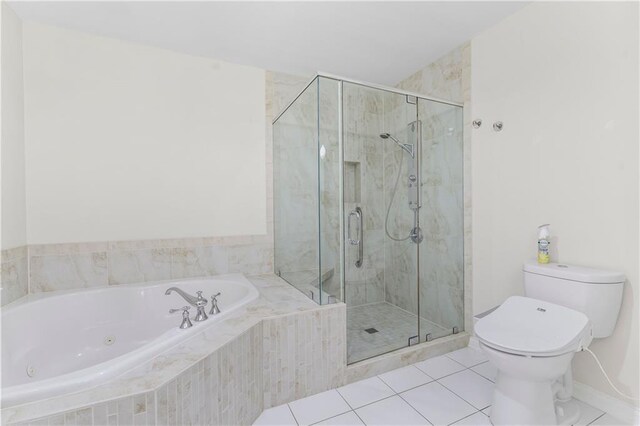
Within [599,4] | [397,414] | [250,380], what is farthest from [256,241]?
[599,4]

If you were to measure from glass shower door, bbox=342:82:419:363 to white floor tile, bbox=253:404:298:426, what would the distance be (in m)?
0.61

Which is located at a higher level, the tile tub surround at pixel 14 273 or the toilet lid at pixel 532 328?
the tile tub surround at pixel 14 273

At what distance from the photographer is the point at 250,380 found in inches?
57.2

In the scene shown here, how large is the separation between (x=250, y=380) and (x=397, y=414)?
2.53 feet

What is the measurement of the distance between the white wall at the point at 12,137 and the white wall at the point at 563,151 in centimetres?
309

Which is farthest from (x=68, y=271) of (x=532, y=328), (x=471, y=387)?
(x=532, y=328)

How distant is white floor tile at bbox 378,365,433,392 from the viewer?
1.75 metres

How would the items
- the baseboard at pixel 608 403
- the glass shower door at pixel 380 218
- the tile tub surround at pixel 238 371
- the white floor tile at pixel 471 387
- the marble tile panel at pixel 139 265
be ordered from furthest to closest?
1. the marble tile panel at pixel 139 265
2. the glass shower door at pixel 380 218
3. the white floor tile at pixel 471 387
4. the baseboard at pixel 608 403
5. the tile tub surround at pixel 238 371

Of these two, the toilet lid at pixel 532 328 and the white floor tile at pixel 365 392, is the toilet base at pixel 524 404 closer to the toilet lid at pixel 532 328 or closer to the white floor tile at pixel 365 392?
the toilet lid at pixel 532 328

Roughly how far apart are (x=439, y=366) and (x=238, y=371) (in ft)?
4.46

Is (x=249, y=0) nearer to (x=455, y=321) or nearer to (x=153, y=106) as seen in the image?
(x=153, y=106)

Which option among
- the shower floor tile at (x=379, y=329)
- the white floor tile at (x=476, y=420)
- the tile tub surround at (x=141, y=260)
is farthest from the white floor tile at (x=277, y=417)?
the tile tub surround at (x=141, y=260)

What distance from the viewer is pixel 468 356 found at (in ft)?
6.89

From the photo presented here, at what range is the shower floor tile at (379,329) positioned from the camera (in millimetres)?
1940
